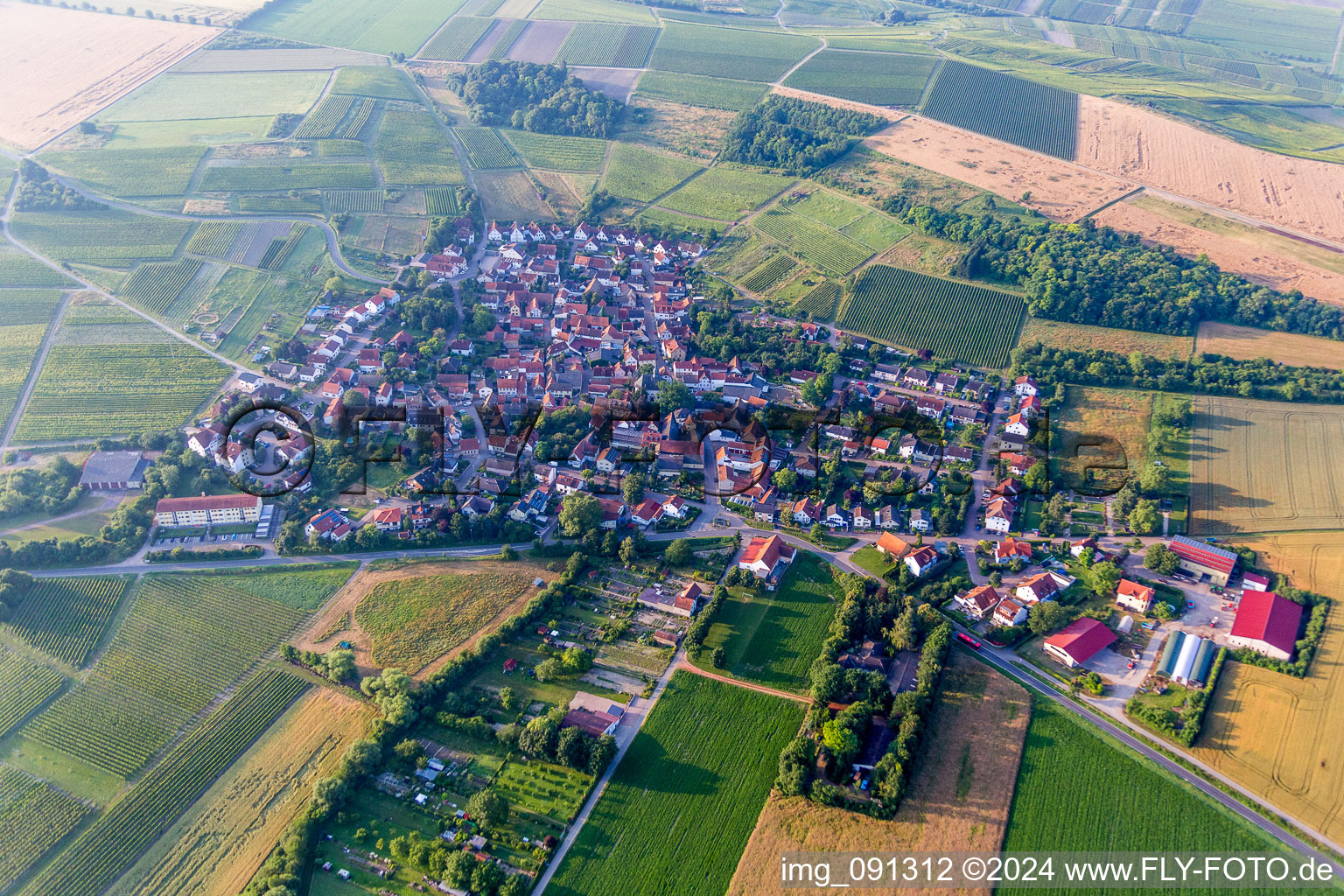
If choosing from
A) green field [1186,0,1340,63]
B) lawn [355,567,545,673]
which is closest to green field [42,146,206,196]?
lawn [355,567,545,673]

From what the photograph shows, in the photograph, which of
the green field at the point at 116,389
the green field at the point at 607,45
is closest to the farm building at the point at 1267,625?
the green field at the point at 116,389

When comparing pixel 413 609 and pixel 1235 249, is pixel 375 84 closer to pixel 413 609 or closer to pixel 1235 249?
pixel 413 609

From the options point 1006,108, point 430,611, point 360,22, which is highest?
point 360,22

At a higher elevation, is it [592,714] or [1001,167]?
[1001,167]

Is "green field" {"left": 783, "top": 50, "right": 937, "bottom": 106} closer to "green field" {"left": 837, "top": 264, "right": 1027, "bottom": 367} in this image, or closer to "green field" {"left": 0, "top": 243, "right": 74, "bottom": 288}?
"green field" {"left": 837, "top": 264, "right": 1027, "bottom": 367}

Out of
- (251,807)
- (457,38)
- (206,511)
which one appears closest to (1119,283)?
(206,511)

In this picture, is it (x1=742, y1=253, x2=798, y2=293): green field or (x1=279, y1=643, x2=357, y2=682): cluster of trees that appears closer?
(x1=279, y1=643, x2=357, y2=682): cluster of trees

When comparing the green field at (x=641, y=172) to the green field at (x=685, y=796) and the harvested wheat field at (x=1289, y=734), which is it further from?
the harvested wheat field at (x=1289, y=734)
